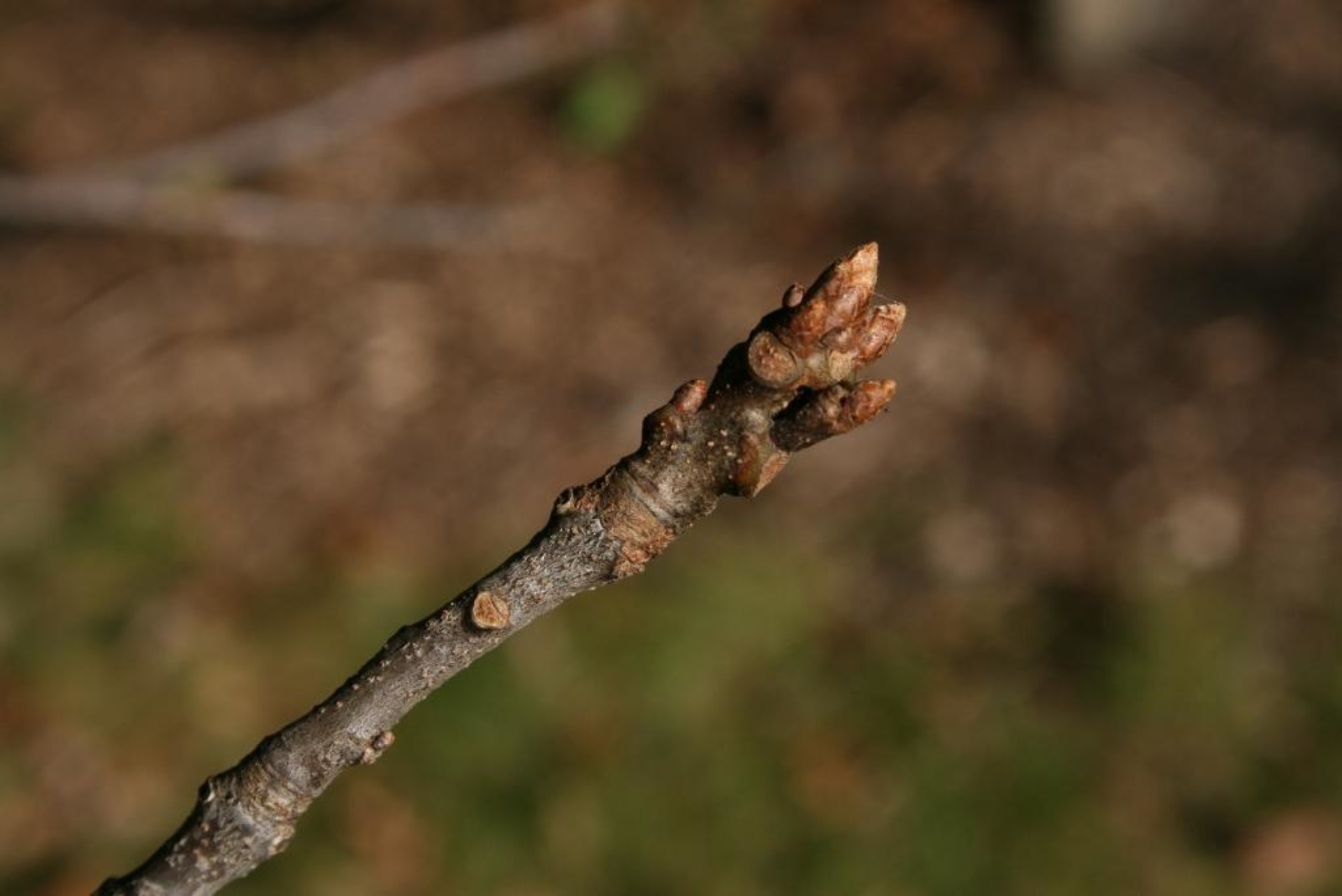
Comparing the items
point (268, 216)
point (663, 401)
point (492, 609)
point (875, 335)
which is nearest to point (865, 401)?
point (875, 335)

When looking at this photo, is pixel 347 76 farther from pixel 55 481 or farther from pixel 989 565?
pixel 989 565

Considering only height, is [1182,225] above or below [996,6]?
below

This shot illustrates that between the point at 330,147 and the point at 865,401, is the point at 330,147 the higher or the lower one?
the higher one

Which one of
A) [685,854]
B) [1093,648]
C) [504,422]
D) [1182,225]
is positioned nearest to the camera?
[685,854]

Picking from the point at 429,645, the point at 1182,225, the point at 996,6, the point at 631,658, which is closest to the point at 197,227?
the point at 631,658

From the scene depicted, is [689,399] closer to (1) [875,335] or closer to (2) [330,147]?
(1) [875,335]

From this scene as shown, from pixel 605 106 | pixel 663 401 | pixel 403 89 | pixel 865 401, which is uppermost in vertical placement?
pixel 403 89

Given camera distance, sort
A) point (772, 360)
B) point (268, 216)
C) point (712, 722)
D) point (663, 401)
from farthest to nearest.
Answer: point (268, 216)
point (663, 401)
point (712, 722)
point (772, 360)

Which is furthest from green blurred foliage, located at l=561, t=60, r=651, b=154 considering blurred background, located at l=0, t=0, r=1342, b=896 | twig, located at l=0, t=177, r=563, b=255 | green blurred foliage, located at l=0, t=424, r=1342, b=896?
green blurred foliage, located at l=0, t=424, r=1342, b=896
